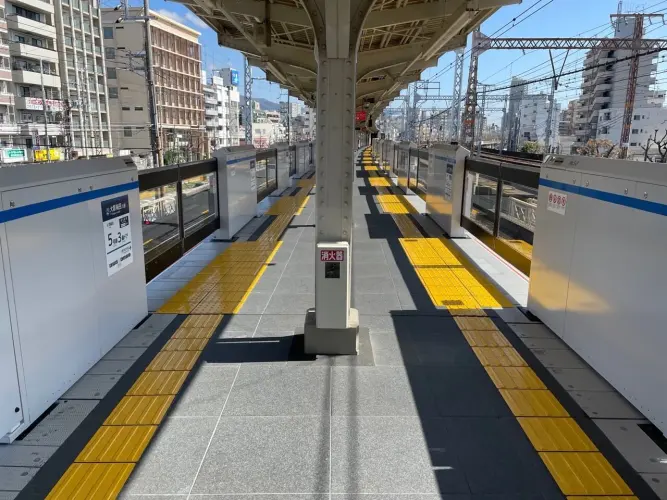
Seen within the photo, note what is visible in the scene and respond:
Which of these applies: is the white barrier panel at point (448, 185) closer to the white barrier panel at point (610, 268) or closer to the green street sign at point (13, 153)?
the white barrier panel at point (610, 268)

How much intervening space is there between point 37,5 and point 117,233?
58822 mm

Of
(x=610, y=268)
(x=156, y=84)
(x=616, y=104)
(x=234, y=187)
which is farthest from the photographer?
(x=156, y=84)

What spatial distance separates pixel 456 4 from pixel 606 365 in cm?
468

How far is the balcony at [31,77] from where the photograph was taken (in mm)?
Answer: 48094

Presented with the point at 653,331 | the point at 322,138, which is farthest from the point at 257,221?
the point at 653,331

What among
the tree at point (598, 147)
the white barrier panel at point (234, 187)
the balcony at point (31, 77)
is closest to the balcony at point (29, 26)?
the balcony at point (31, 77)

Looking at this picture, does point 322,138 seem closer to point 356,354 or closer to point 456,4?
point 356,354

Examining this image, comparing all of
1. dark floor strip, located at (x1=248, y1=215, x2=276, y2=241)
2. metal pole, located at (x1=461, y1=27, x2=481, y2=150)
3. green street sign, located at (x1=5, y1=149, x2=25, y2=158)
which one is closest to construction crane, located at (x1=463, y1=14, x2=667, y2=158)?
metal pole, located at (x1=461, y1=27, x2=481, y2=150)

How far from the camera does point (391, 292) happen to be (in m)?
6.08

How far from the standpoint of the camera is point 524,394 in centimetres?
369

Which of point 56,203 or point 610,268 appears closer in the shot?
point 56,203

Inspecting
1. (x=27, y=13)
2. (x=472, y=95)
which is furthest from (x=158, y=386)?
(x=27, y=13)

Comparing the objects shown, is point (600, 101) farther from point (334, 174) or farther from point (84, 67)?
point (334, 174)

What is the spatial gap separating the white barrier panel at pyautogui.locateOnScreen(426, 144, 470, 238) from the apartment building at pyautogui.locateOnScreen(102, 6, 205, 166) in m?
55.5
